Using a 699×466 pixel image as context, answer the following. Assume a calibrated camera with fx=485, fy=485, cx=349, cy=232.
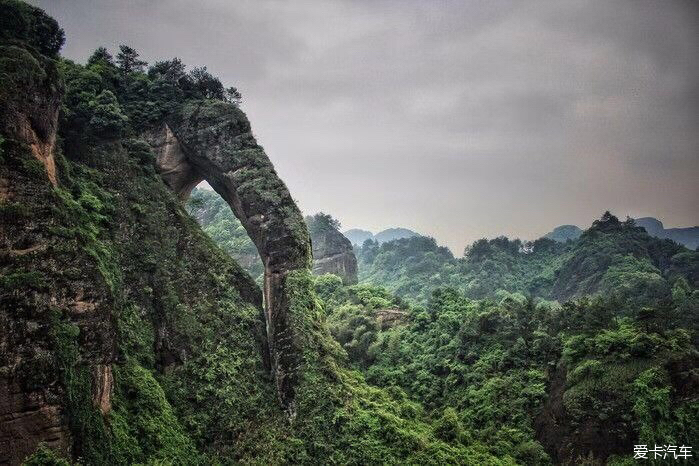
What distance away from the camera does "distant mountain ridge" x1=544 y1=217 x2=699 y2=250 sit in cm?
14675

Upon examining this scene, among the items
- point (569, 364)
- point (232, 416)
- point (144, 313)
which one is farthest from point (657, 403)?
point (144, 313)

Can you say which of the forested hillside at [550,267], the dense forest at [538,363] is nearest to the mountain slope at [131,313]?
the dense forest at [538,363]

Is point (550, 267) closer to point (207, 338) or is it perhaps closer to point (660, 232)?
point (207, 338)

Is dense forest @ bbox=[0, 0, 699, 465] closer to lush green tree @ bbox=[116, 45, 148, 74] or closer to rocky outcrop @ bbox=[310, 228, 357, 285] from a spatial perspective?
lush green tree @ bbox=[116, 45, 148, 74]

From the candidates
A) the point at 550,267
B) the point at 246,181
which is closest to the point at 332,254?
the point at 550,267

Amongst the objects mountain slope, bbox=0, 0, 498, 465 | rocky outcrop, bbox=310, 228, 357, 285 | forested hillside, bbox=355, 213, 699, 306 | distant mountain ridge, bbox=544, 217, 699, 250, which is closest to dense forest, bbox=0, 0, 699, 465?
mountain slope, bbox=0, 0, 498, 465

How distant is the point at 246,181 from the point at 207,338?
28.6ft

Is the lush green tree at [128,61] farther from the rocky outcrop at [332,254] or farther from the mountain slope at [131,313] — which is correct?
the rocky outcrop at [332,254]

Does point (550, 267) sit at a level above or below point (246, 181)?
above

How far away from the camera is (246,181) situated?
26484 mm

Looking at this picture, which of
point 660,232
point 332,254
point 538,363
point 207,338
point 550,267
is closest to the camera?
point 207,338

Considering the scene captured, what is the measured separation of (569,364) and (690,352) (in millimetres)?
5066

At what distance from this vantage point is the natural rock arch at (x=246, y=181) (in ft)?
81.9

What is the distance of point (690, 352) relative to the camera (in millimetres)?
20828
